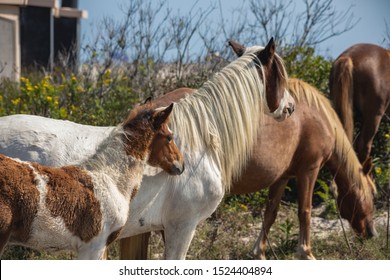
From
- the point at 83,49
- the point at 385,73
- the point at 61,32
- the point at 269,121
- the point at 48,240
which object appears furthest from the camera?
the point at 61,32

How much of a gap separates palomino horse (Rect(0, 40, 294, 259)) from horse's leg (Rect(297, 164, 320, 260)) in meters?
1.28

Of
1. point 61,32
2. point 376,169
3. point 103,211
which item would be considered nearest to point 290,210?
point 376,169

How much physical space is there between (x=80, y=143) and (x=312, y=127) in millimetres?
2357

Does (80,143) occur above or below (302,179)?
above

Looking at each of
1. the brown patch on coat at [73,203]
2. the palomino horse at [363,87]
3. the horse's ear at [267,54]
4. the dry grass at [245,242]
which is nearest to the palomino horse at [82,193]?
the brown patch on coat at [73,203]

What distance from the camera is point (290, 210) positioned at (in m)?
8.70

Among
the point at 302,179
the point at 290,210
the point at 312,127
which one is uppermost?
the point at 312,127

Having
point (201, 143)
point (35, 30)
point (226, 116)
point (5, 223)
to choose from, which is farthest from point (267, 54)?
point (35, 30)

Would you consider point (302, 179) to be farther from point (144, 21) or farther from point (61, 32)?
point (61, 32)

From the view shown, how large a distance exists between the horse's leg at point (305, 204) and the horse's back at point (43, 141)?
230 cm

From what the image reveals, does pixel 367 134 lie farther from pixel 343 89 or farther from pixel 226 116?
pixel 226 116

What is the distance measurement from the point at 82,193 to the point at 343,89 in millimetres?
5745

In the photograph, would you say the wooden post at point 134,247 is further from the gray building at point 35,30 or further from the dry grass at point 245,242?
the gray building at point 35,30

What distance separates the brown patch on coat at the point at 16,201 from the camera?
153 inches
